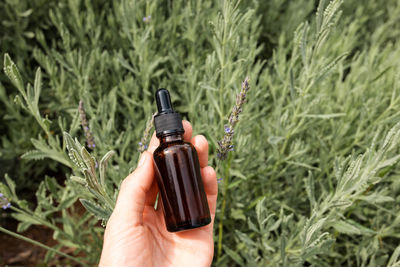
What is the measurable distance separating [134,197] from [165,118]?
12.1 inches

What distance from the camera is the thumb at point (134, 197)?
99 cm

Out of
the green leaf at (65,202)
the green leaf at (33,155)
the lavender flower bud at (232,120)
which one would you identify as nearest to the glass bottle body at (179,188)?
the lavender flower bud at (232,120)

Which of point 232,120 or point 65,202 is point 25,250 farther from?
point 232,120

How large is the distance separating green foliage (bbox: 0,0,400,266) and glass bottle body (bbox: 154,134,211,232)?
0.72 feet

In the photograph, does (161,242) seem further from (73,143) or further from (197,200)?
(73,143)

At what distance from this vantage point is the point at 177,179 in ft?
3.42

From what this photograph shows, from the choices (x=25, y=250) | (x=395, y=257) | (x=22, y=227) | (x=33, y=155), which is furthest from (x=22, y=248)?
(x=395, y=257)

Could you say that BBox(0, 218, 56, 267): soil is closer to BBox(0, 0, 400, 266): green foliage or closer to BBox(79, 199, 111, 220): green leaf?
BBox(0, 0, 400, 266): green foliage

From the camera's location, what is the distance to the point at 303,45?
1273 millimetres

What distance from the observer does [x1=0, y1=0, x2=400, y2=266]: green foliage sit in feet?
4.51

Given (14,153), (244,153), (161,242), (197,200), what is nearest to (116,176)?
(161,242)

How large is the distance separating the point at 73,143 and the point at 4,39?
6.01 ft

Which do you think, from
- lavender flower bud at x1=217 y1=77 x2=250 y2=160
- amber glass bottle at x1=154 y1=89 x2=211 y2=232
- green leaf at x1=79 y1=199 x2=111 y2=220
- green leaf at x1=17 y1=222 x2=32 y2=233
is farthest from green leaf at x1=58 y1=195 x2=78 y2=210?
lavender flower bud at x1=217 y1=77 x2=250 y2=160

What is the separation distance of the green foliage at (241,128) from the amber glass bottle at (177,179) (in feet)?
0.74
